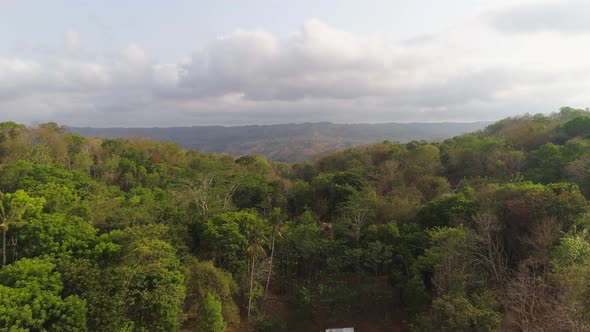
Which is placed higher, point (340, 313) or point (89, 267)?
point (89, 267)

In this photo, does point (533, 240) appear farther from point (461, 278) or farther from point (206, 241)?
point (206, 241)

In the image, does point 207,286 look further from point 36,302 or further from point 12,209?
point 12,209

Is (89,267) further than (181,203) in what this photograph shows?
No

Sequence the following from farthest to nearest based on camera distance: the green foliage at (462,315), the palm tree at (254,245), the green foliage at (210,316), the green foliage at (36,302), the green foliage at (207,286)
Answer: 1. the palm tree at (254,245)
2. the green foliage at (207,286)
3. the green foliage at (210,316)
4. the green foliage at (462,315)
5. the green foliage at (36,302)

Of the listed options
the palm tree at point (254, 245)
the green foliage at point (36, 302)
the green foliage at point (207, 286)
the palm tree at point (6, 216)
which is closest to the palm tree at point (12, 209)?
the palm tree at point (6, 216)

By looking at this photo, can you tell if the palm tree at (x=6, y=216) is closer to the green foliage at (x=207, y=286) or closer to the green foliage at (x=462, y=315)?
the green foliage at (x=207, y=286)

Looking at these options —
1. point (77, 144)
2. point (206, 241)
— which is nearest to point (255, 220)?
point (206, 241)

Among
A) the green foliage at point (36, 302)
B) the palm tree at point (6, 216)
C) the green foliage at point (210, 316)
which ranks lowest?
the green foliage at point (210, 316)

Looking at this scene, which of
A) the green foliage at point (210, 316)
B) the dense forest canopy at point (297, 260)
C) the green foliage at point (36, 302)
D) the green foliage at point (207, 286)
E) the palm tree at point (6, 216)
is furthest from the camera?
the green foliage at point (207, 286)

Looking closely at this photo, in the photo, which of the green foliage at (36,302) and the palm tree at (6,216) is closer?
the green foliage at (36,302)
